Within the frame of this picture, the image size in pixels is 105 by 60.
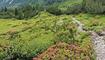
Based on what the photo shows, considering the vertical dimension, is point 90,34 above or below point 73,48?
below

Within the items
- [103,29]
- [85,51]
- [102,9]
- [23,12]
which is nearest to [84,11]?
[102,9]

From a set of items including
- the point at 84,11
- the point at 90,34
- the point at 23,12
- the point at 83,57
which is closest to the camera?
the point at 83,57

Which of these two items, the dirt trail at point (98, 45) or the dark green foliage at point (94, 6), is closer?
the dirt trail at point (98, 45)

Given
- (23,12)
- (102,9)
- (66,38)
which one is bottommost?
(23,12)

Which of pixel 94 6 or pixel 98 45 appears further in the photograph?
pixel 94 6

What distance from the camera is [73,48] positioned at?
37812 mm

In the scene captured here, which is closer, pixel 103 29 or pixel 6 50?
pixel 6 50

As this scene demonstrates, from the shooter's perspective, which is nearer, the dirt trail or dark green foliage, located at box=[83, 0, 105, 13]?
the dirt trail

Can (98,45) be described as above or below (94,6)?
above

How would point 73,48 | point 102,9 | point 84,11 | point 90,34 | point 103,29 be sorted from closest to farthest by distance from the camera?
point 73,48, point 90,34, point 103,29, point 102,9, point 84,11

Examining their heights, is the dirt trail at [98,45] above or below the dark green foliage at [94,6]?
above

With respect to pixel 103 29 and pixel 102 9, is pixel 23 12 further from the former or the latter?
pixel 103 29

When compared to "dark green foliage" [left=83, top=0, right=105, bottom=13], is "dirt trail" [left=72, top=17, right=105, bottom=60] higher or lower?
higher

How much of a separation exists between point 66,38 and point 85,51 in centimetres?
1080
